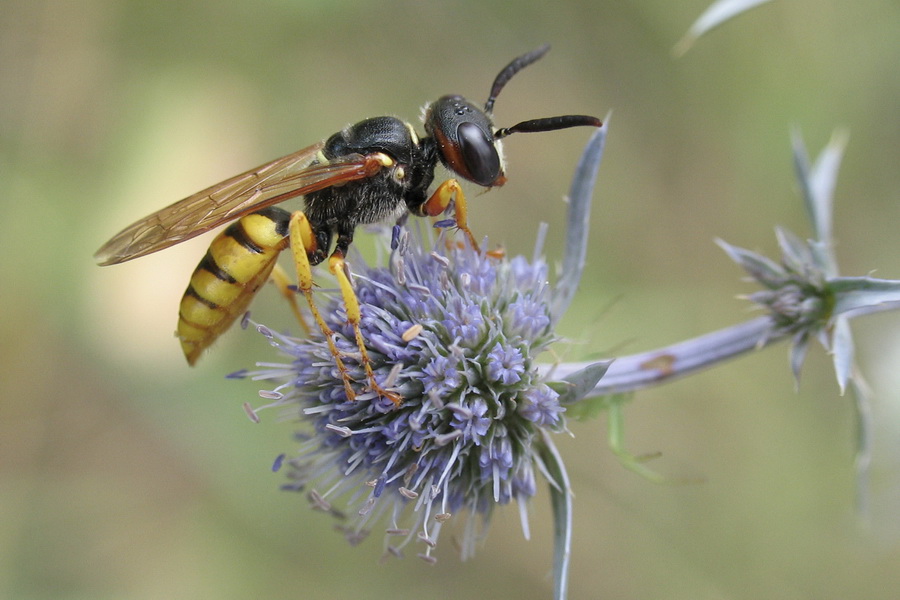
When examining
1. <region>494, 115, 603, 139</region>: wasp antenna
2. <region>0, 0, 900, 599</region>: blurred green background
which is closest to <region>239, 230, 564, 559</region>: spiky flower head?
<region>494, 115, 603, 139</region>: wasp antenna

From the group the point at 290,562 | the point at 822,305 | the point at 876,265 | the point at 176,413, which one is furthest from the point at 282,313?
the point at 876,265

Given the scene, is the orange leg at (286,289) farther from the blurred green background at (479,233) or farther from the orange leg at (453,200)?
the blurred green background at (479,233)

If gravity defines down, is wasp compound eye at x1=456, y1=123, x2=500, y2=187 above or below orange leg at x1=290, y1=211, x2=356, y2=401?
above

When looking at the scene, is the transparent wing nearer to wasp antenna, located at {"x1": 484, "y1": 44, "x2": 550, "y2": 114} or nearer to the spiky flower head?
the spiky flower head

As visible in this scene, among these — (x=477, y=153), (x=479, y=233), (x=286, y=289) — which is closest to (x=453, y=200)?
(x=477, y=153)

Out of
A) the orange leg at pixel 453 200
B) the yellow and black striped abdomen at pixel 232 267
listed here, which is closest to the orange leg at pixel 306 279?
the yellow and black striped abdomen at pixel 232 267

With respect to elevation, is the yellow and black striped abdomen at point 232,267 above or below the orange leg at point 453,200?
below

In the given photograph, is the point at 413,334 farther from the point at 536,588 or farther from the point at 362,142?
the point at 536,588

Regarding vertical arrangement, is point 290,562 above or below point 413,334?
below
